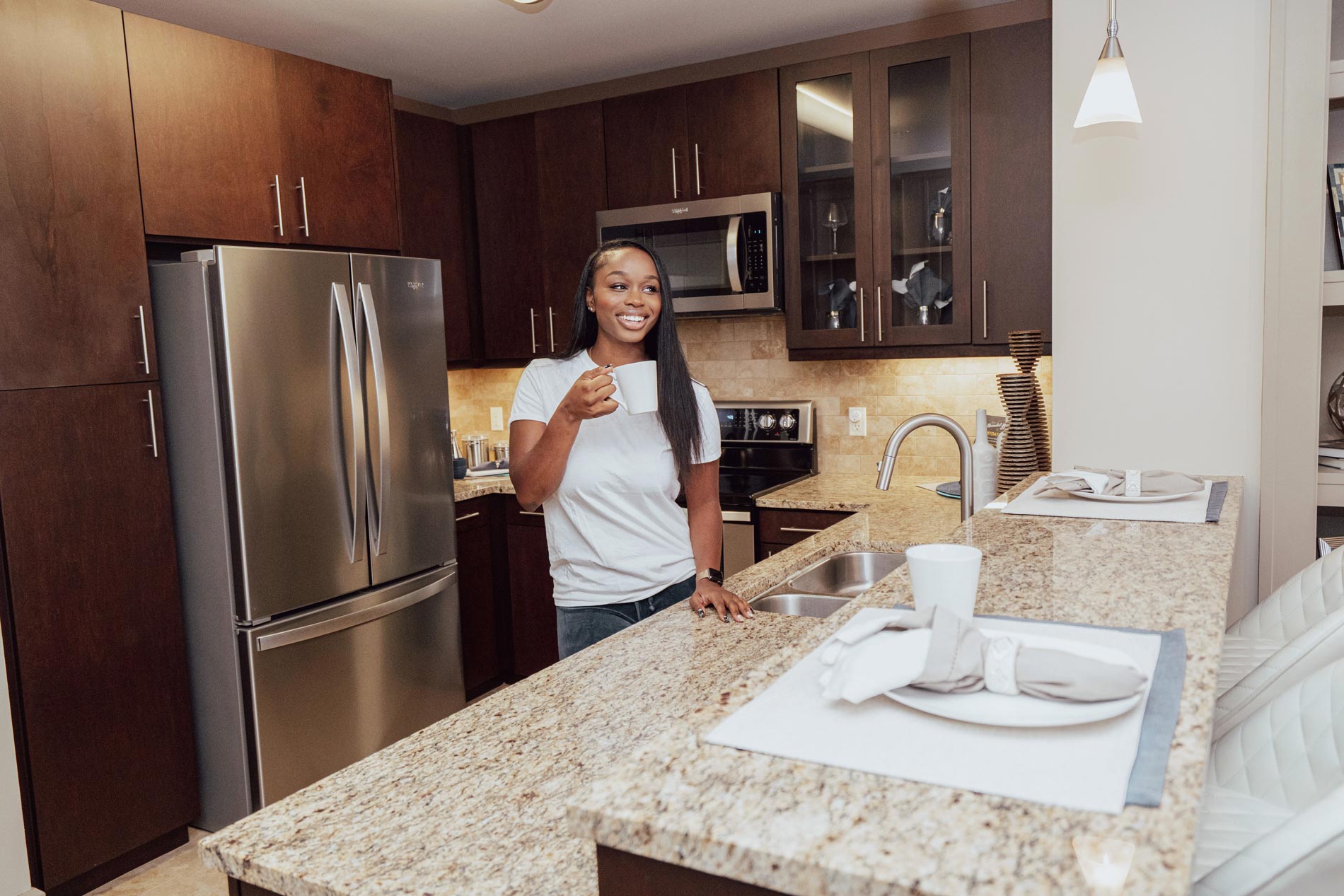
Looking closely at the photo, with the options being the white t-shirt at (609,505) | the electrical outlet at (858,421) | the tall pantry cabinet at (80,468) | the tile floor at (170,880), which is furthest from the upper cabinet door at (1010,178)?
the tile floor at (170,880)

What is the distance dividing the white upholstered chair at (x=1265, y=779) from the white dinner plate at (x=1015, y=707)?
0.48 ft

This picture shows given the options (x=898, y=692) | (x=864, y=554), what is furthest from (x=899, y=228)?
(x=898, y=692)

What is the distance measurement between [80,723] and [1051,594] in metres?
2.37

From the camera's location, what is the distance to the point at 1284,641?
1.62 m

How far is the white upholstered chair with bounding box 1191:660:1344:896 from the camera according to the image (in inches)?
29.0

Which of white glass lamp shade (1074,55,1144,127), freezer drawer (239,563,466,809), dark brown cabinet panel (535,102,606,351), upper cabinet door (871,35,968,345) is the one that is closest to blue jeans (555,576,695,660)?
freezer drawer (239,563,466,809)

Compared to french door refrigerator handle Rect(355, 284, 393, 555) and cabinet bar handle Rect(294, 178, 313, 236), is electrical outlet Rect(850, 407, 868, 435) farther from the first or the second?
cabinet bar handle Rect(294, 178, 313, 236)

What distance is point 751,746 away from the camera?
733mm

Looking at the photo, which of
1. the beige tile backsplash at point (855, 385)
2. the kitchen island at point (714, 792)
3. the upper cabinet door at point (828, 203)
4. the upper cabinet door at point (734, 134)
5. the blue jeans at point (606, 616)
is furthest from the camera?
the beige tile backsplash at point (855, 385)

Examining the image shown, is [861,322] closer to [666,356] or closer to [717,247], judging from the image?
[717,247]

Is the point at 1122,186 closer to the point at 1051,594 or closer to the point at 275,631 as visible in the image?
the point at 1051,594

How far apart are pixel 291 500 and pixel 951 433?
1752 millimetres

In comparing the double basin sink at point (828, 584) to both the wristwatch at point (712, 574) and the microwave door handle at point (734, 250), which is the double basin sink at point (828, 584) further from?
the microwave door handle at point (734, 250)

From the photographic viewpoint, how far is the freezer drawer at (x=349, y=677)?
2629mm
